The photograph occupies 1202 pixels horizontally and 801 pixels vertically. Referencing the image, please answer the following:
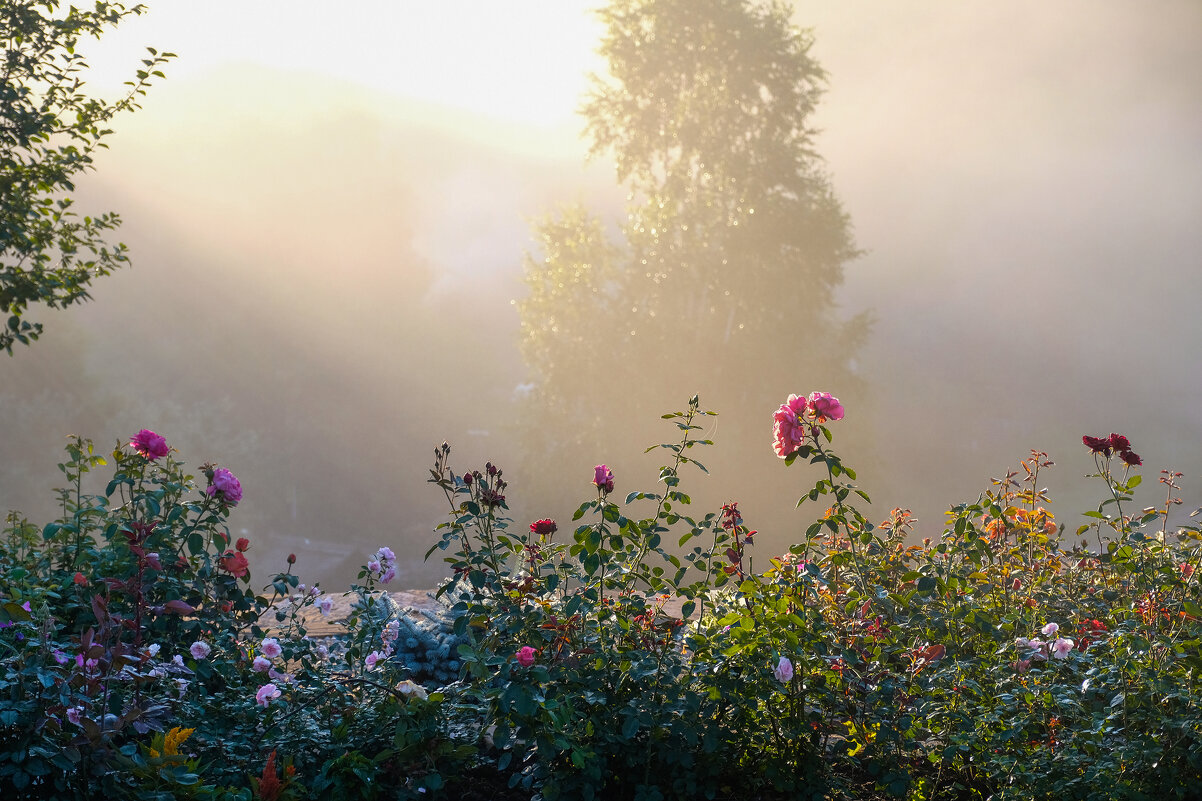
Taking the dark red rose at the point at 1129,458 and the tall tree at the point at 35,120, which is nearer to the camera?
the dark red rose at the point at 1129,458

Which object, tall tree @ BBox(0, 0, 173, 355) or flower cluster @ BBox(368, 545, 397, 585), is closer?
flower cluster @ BBox(368, 545, 397, 585)

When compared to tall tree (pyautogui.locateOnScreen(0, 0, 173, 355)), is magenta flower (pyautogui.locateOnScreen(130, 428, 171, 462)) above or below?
below

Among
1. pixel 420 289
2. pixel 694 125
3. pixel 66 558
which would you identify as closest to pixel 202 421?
pixel 420 289

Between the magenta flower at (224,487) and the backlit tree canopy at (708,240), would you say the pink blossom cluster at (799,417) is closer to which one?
the magenta flower at (224,487)

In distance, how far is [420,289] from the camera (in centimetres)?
2050

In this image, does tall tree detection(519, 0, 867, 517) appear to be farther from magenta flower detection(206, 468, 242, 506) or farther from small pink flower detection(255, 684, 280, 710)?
small pink flower detection(255, 684, 280, 710)

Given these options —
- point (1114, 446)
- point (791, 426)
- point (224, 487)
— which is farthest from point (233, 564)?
point (1114, 446)

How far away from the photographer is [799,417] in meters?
2.64

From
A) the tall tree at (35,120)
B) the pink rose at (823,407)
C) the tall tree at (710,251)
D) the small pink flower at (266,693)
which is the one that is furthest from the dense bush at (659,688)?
the tall tree at (710,251)

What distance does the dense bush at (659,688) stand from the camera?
213 cm

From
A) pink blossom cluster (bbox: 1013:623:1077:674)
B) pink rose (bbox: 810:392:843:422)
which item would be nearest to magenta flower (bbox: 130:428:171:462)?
pink rose (bbox: 810:392:843:422)

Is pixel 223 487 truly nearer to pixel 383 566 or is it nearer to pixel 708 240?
pixel 383 566

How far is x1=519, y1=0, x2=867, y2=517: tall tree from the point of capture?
13.9 meters

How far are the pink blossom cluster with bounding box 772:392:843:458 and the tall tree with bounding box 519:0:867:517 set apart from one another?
1120 centimetres
